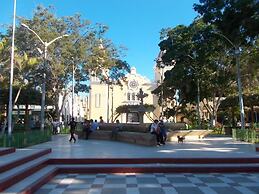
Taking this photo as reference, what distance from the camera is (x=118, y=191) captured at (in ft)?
34.3

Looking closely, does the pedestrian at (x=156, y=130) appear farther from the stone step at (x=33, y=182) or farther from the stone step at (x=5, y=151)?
the stone step at (x=33, y=182)

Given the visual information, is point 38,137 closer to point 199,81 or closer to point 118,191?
point 118,191

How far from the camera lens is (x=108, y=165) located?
45.5 ft

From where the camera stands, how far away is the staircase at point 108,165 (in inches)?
460

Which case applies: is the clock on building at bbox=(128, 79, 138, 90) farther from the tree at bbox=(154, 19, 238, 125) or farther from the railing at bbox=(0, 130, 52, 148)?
the railing at bbox=(0, 130, 52, 148)

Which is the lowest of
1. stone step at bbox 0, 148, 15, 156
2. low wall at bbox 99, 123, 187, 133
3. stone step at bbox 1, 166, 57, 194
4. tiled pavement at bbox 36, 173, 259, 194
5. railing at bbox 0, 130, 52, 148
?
tiled pavement at bbox 36, 173, 259, 194

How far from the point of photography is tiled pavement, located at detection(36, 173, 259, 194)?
10500 mm

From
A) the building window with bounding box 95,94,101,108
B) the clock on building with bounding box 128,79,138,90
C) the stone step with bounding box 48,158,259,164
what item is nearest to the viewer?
the stone step with bounding box 48,158,259,164

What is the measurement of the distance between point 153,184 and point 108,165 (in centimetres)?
284

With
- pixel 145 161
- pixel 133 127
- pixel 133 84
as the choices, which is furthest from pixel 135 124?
pixel 133 84

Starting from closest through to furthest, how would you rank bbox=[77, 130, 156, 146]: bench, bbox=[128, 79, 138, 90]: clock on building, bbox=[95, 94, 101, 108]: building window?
bbox=[77, 130, 156, 146]: bench, bbox=[128, 79, 138, 90]: clock on building, bbox=[95, 94, 101, 108]: building window

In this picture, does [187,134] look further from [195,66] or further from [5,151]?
[5,151]

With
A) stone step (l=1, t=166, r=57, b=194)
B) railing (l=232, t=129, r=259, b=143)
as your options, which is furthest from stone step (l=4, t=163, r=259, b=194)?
railing (l=232, t=129, r=259, b=143)

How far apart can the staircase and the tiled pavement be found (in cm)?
33
